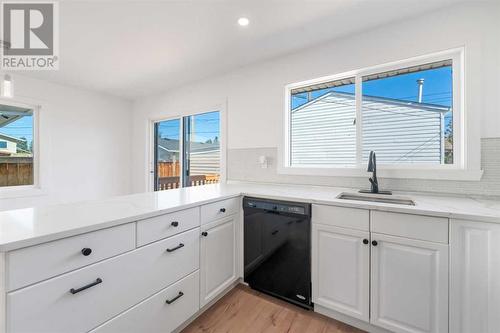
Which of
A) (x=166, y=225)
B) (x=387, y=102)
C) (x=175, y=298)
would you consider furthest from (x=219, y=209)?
(x=387, y=102)

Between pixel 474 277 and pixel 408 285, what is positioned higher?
pixel 474 277

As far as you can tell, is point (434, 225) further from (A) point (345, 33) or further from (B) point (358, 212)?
(A) point (345, 33)

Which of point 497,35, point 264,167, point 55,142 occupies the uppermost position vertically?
point 497,35

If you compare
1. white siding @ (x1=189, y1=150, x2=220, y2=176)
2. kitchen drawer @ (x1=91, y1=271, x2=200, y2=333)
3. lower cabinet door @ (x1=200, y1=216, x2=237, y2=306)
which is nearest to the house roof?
white siding @ (x1=189, y1=150, x2=220, y2=176)

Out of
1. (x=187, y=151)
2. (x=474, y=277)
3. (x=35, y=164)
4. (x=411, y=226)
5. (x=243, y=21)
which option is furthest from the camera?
(x=187, y=151)

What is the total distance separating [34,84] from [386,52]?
4.37 meters

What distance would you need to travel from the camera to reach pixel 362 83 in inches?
86.4

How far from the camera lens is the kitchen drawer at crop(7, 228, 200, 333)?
88cm

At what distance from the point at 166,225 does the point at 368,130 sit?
1983 mm

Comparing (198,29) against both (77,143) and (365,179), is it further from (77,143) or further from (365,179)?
(77,143)

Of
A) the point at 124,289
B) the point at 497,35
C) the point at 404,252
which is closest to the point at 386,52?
the point at 497,35

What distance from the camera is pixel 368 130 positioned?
2172mm

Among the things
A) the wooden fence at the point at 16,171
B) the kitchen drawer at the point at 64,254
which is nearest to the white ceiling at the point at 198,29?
the wooden fence at the point at 16,171

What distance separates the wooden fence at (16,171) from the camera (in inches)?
117
